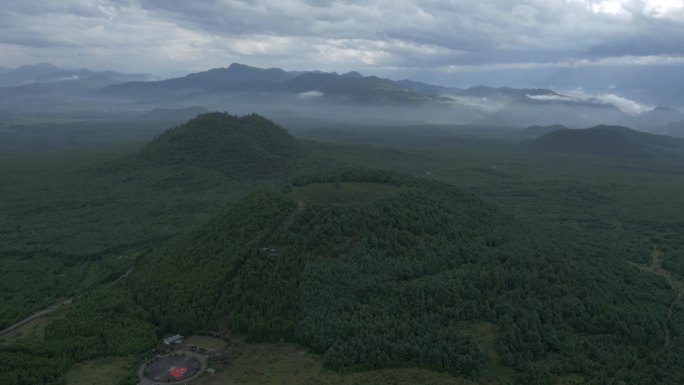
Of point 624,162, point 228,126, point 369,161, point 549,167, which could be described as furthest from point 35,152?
point 624,162

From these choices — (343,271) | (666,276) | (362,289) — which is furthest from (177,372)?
(666,276)

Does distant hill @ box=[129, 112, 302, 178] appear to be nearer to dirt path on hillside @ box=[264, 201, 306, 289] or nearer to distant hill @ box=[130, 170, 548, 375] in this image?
distant hill @ box=[130, 170, 548, 375]

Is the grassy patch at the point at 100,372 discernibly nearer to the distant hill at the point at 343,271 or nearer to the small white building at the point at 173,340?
the small white building at the point at 173,340

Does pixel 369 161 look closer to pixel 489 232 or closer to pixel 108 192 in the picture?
pixel 108 192

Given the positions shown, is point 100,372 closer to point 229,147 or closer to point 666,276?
point 666,276

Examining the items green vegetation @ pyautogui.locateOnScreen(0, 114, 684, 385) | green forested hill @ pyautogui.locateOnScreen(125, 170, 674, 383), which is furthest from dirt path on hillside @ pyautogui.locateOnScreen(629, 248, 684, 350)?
green forested hill @ pyautogui.locateOnScreen(125, 170, 674, 383)

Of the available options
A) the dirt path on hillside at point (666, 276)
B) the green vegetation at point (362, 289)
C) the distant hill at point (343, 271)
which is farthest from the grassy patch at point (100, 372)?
the dirt path on hillside at point (666, 276)

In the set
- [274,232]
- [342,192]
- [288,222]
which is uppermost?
[342,192]
